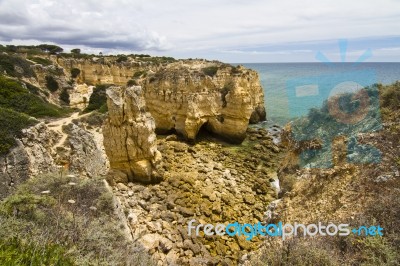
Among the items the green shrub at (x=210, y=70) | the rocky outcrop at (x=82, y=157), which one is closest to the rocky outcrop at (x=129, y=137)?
the rocky outcrop at (x=82, y=157)

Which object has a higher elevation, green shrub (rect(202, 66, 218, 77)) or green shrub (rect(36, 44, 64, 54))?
green shrub (rect(36, 44, 64, 54))

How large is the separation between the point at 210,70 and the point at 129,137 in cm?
1460

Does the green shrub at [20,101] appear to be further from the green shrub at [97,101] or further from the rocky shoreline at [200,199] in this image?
the rocky shoreline at [200,199]

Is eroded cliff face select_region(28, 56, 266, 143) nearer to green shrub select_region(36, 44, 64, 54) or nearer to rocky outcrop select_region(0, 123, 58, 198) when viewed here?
rocky outcrop select_region(0, 123, 58, 198)

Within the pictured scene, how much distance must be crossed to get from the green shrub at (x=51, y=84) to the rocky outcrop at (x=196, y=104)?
550 inches

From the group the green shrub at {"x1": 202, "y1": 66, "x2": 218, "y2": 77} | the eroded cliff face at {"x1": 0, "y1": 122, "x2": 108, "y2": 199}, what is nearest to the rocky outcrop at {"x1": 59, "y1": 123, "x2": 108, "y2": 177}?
the eroded cliff face at {"x1": 0, "y1": 122, "x2": 108, "y2": 199}

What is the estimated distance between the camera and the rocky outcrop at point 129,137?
1425 cm

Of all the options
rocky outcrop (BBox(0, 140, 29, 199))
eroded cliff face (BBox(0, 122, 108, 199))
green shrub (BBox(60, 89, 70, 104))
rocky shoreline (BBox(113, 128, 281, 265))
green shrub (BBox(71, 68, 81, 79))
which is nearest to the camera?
rocky outcrop (BBox(0, 140, 29, 199))

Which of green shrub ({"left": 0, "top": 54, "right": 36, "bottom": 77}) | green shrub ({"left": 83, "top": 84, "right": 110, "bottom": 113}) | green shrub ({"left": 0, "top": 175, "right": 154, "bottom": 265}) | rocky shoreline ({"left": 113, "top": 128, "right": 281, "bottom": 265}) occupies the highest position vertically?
green shrub ({"left": 0, "top": 54, "right": 36, "bottom": 77})

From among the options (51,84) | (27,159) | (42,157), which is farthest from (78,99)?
(27,159)

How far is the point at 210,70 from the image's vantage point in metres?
26.7

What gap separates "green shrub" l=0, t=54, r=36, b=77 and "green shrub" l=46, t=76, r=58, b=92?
5.38 feet

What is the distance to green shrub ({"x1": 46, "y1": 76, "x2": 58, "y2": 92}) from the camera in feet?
104

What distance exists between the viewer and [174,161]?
58.3ft
